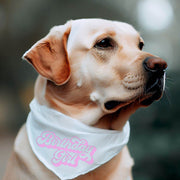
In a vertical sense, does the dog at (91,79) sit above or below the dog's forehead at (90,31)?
below

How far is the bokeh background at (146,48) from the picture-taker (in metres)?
3.90

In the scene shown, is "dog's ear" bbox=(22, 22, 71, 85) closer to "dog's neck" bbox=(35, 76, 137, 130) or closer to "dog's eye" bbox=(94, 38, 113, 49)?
"dog's neck" bbox=(35, 76, 137, 130)

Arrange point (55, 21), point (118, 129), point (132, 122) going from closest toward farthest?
point (118, 129) < point (132, 122) < point (55, 21)

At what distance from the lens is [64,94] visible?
6.20 feet

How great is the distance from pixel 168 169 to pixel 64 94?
2.71 m

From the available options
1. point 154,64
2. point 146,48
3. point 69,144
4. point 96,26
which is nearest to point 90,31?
point 96,26

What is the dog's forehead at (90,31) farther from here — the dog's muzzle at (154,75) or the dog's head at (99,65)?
the dog's muzzle at (154,75)

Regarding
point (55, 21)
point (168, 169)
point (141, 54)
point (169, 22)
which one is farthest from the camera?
point (55, 21)

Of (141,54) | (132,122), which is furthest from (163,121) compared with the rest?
(141,54)

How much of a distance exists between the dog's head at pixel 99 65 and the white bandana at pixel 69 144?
0.20 meters

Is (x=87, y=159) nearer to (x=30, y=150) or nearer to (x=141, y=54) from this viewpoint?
(x=30, y=150)

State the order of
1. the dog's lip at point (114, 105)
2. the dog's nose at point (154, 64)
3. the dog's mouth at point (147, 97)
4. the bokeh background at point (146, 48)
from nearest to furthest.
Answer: the dog's nose at point (154, 64) → the dog's mouth at point (147, 97) → the dog's lip at point (114, 105) → the bokeh background at point (146, 48)

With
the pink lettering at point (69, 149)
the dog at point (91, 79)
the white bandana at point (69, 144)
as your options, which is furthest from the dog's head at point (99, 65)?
the pink lettering at point (69, 149)

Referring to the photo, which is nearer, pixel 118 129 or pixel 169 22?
pixel 118 129
